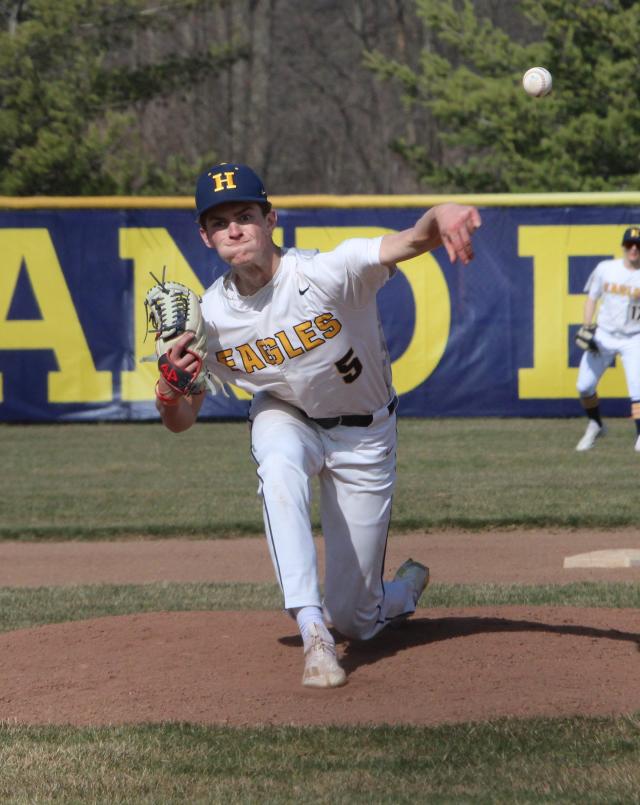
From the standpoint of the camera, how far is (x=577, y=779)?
3.59 meters

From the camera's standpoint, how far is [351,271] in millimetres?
4488

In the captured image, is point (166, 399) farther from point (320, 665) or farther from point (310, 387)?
point (320, 665)

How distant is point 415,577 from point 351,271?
1.60 m

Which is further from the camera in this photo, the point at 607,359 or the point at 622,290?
the point at 607,359

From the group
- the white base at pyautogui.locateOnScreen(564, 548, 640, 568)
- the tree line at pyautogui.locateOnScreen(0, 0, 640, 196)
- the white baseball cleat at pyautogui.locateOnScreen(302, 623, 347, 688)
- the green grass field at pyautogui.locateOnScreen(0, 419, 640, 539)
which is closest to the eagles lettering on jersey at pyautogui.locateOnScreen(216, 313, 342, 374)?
the white baseball cleat at pyautogui.locateOnScreen(302, 623, 347, 688)

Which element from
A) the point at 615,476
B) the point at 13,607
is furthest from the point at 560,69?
the point at 13,607

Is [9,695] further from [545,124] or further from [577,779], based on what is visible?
[545,124]

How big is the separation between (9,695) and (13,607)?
6.58ft

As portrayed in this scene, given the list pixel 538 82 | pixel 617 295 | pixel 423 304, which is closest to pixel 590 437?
pixel 617 295

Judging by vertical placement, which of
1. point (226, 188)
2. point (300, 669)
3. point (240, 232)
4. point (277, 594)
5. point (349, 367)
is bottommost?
point (277, 594)

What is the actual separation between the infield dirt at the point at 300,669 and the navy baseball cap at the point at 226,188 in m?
1.62

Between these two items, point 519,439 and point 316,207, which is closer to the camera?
point 519,439

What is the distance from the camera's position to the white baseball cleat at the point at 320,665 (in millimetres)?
4441

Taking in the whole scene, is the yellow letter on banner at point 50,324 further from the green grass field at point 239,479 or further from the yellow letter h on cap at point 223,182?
the yellow letter h on cap at point 223,182
